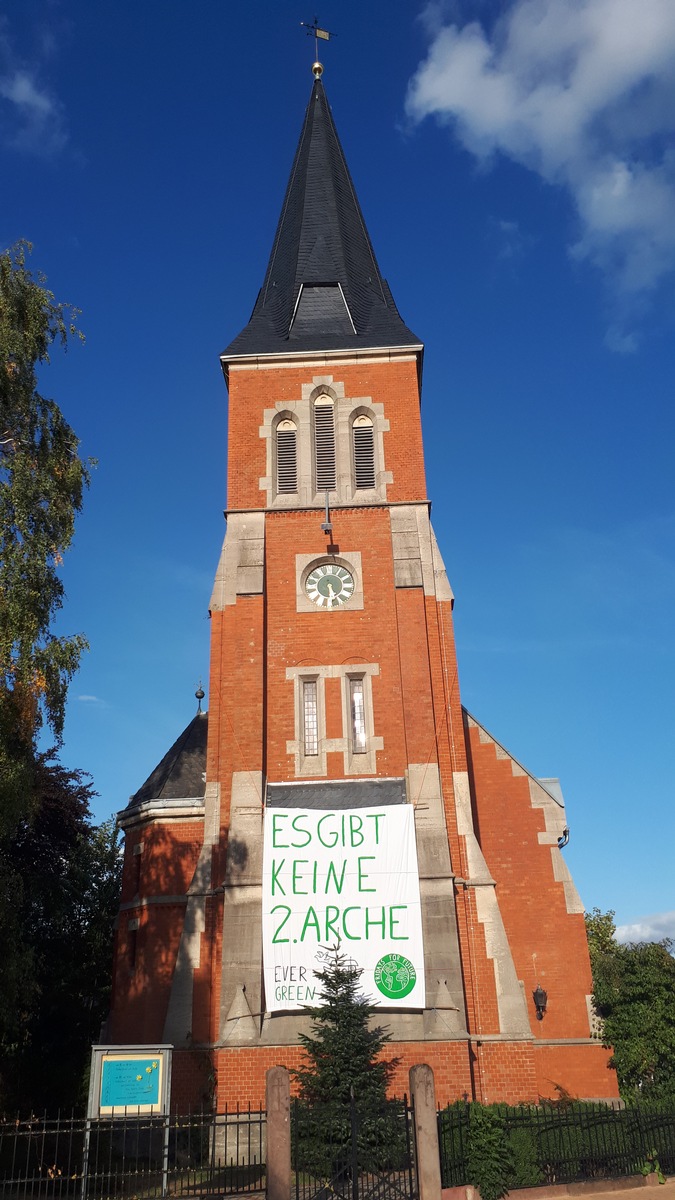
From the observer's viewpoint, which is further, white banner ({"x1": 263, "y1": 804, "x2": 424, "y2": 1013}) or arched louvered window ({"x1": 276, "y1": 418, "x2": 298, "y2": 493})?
arched louvered window ({"x1": 276, "y1": 418, "x2": 298, "y2": 493})

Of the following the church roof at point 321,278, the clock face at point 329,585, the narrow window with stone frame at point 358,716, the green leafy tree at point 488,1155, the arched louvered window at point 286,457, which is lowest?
the green leafy tree at point 488,1155

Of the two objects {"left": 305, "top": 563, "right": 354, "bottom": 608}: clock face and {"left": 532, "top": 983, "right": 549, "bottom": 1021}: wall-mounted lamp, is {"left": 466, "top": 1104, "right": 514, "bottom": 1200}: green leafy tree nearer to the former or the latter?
{"left": 532, "top": 983, "right": 549, "bottom": 1021}: wall-mounted lamp

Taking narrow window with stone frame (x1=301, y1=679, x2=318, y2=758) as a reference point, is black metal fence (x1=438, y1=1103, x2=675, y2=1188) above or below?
below

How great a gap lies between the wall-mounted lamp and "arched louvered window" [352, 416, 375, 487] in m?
12.2

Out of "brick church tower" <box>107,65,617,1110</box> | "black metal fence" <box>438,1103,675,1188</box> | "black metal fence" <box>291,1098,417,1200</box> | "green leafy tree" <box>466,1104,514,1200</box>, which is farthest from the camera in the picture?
"brick church tower" <box>107,65,617,1110</box>

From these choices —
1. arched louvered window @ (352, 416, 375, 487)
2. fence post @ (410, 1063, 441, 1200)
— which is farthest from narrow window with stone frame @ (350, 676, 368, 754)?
fence post @ (410, 1063, 441, 1200)

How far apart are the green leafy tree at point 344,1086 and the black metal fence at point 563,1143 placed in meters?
0.85

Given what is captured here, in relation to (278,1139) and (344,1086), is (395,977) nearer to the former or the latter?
(344,1086)

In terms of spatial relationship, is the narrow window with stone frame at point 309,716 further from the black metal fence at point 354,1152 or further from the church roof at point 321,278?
the church roof at point 321,278

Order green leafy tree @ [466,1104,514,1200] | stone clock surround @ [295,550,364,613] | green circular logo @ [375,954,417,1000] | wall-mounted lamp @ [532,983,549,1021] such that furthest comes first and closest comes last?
stone clock surround @ [295,550,364,613]
wall-mounted lamp @ [532,983,549,1021]
green circular logo @ [375,954,417,1000]
green leafy tree @ [466,1104,514,1200]

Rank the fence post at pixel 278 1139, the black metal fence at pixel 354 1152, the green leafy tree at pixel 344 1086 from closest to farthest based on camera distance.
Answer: the fence post at pixel 278 1139 → the black metal fence at pixel 354 1152 → the green leafy tree at pixel 344 1086

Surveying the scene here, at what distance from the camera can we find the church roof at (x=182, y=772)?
2475 cm

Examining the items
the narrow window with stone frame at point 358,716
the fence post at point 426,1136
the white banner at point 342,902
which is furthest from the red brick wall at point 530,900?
the fence post at point 426,1136

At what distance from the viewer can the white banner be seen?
59.1 ft
